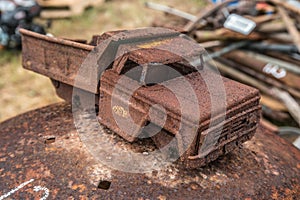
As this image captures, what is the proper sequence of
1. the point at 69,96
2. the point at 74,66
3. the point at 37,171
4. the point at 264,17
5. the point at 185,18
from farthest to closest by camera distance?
the point at 185,18
the point at 264,17
the point at 69,96
the point at 74,66
the point at 37,171

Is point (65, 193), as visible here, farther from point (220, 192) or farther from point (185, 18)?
point (185, 18)

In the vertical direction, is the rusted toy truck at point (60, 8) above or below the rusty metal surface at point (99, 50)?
below

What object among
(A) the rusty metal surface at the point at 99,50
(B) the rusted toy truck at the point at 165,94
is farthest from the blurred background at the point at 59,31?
(B) the rusted toy truck at the point at 165,94

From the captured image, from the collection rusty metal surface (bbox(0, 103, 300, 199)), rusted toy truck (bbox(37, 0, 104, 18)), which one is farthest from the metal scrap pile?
rusted toy truck (bbox(37, 0, 104, 18))

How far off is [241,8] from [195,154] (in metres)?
3.22

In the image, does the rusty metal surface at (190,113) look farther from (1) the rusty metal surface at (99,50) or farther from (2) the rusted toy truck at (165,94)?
(1) the rusty metal surface at (99,50)

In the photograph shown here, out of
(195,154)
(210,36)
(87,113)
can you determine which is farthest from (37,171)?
(210,36)

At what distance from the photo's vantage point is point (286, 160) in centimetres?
209

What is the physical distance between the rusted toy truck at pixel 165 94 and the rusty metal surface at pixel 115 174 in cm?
12

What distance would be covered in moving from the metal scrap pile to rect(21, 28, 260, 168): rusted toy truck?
7.17ft

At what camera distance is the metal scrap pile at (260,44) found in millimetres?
3988

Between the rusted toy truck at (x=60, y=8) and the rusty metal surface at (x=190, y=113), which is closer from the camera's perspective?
the rusty metal surface at (x=190, y=113)

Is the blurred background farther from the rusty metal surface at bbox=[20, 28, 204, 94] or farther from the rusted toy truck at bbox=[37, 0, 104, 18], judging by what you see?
the rusty metal surface at bbox=[20, 28, 204, 94]

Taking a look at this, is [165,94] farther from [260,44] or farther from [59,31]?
[59,31]
